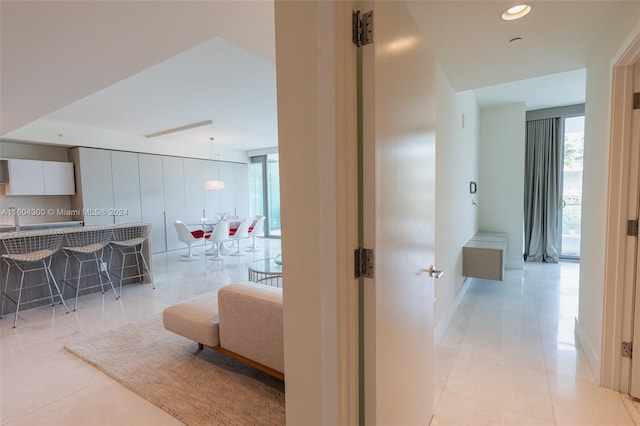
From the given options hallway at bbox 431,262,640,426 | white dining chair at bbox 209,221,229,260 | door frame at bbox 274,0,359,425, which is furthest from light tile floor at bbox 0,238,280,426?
hallway at bbox 431,262,640,426

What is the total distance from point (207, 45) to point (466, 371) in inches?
140

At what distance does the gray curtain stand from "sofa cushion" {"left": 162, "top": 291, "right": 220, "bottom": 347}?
19.3 feet

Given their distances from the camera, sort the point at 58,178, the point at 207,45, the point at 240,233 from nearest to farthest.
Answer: the point at 207,45 < the point at 58,178 < the point at 240,233

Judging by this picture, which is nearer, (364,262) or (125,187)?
(364,262)

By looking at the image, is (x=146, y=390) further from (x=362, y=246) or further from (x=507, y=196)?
(x=507, y=196)

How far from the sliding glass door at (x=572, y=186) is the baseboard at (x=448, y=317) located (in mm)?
3108

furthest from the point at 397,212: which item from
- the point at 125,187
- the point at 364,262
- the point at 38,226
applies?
the point at 125,187

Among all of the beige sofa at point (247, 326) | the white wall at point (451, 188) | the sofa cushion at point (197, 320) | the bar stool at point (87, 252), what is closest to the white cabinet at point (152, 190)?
the bar stool at point (87, 252)

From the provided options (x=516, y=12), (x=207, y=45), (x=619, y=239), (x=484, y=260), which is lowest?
(x=484, y=260)

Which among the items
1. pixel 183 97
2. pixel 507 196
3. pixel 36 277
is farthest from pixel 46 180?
pixel 507 196

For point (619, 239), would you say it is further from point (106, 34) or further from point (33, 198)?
point (33, 198)

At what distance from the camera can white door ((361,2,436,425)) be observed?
1.03m

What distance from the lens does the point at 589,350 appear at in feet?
7.50

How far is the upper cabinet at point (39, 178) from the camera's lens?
520cm
